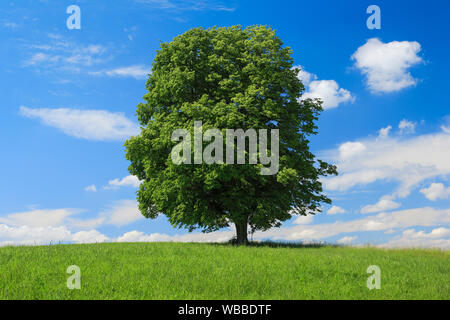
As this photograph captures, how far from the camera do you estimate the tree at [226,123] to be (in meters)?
23.2

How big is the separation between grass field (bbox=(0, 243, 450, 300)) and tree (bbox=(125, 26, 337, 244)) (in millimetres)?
4856

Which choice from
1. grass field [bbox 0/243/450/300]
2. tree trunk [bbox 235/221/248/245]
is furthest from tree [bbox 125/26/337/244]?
grass field [bbox 0/243/450/300]

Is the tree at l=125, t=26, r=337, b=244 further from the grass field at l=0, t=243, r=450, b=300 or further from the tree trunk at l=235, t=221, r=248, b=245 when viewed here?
the grass field at l=0, t=243, r=450, b=300

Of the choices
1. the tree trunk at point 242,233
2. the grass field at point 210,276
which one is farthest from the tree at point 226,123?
the grass field at point 210,276

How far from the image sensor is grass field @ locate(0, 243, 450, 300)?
12.2 meters

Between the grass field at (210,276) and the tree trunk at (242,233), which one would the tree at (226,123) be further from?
the grass field at (210,276)

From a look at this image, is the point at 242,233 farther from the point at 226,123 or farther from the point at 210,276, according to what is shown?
the point at 210,276

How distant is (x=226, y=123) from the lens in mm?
22766

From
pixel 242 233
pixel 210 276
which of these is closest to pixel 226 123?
pixel 242 233

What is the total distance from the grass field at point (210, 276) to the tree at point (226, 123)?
15.9 ft
